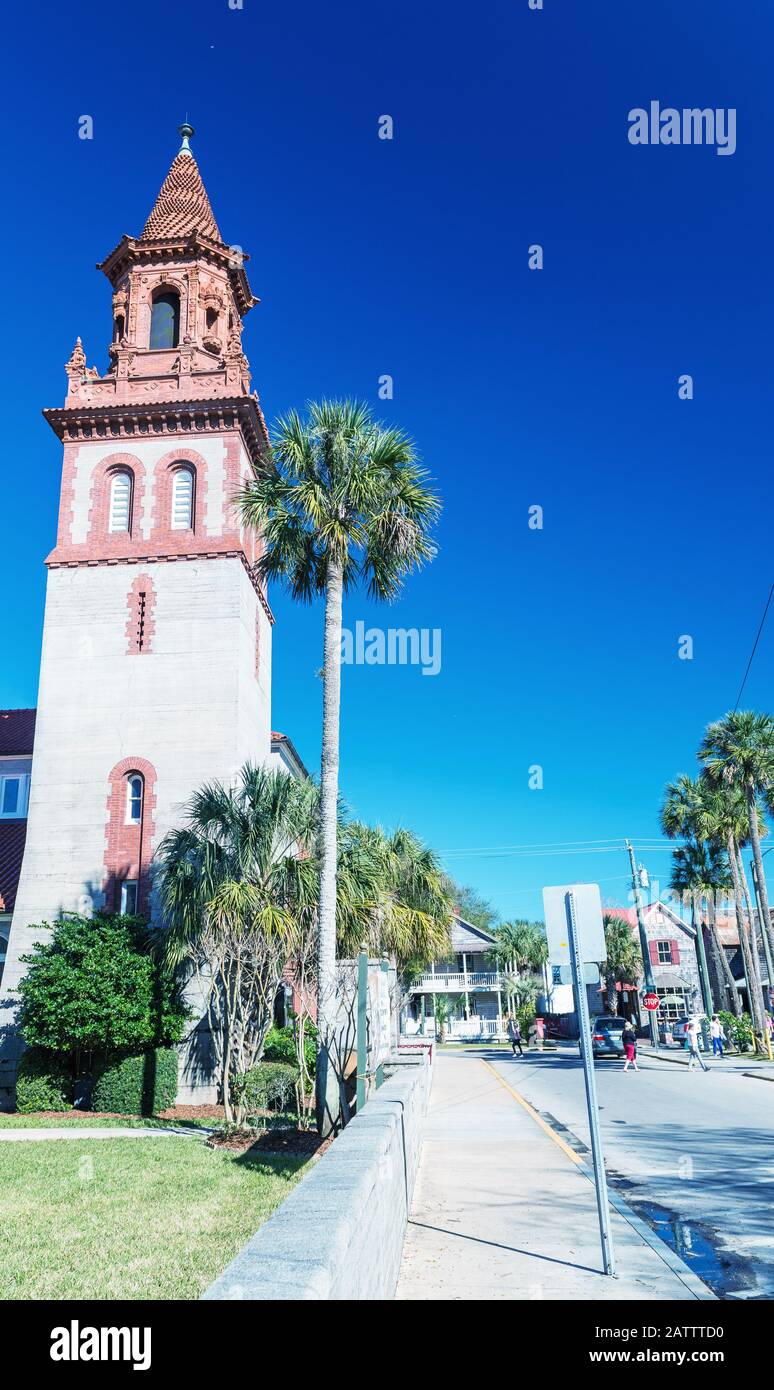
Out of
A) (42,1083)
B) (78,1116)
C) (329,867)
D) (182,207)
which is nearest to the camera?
(329,867)

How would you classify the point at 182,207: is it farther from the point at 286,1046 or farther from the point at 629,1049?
the point at 629,1049

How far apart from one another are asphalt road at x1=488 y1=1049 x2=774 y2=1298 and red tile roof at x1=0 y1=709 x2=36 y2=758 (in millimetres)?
19248

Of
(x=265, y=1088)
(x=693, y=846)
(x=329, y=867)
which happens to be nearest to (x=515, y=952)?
(x=693, y=846)

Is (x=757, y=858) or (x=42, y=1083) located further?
(x=757, y=858)

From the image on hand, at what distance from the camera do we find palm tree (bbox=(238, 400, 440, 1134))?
17.3 meters

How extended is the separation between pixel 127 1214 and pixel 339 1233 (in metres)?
6.55

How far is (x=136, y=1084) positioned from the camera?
1975cm

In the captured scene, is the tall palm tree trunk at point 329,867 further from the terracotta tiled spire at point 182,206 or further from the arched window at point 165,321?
the terracotta tiled spire at point 182,206

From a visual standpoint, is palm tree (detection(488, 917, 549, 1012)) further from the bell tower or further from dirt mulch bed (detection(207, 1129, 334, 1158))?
dirt mulch bed (detection(207, 1129, 334, 1158))

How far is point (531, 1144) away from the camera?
13.7 m

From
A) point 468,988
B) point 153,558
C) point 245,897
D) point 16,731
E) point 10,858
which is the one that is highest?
point 153,558

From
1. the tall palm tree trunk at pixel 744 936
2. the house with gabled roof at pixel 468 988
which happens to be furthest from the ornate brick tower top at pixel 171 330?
the house with gabled roof at pixel 468 988

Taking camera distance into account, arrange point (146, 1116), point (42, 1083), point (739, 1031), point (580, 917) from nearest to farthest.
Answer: point (580, 917) < point (146, 1116) < point (42, 1083) < point (739, 1031)
